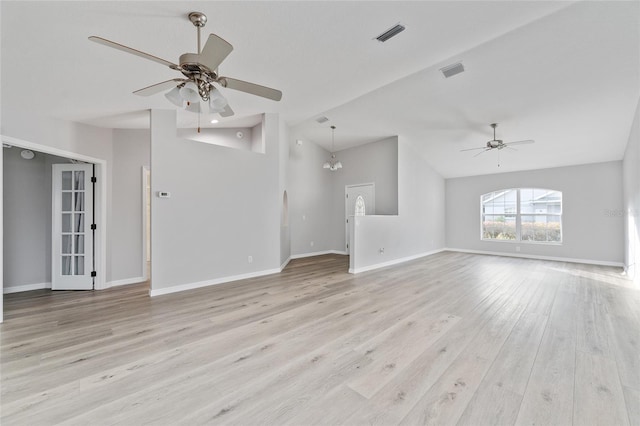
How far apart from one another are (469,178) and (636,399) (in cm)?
A: 756

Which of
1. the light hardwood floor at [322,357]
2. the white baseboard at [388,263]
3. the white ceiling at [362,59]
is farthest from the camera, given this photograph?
the white baseboard at [388,263]

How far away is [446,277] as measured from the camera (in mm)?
5023

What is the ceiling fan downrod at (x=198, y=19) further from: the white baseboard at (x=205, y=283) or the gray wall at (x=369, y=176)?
the gray wall at (x=369, y=176)

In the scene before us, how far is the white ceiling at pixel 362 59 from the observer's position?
2.37 metres

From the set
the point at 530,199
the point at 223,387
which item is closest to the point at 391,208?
the point at 530,199

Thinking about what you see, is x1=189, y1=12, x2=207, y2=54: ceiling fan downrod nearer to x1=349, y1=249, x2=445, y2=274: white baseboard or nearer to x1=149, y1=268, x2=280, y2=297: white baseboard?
x1=149, y1=268, x2=280, y2=297: white baseboard

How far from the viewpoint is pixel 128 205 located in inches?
184

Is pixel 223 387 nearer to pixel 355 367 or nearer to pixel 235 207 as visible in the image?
pixel 355 367

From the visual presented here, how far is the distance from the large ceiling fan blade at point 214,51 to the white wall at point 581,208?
840 centimetres

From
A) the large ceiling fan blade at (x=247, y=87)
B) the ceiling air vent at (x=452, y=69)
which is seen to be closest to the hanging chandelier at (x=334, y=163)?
the ceiling air vent at (x=452, y=69)

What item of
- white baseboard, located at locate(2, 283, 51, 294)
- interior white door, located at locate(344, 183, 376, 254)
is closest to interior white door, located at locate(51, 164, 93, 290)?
white baseboard, located at locate(2, 283, 51, 294)

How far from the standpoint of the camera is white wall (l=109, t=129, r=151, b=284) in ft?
15.0

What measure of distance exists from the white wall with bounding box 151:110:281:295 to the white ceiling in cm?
76

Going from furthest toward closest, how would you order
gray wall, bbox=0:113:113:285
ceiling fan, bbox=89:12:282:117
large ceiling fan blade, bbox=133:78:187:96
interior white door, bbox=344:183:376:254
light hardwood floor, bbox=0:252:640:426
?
interior white door, bbox=344:183:376:254
gray wall, bbox=0:113:113:285
large ceiling fan blade, bbox=133:78:187:96
ceiling fan, bbox=89:12:282:117
light hardwood floor, bbox=0:252:640:426
